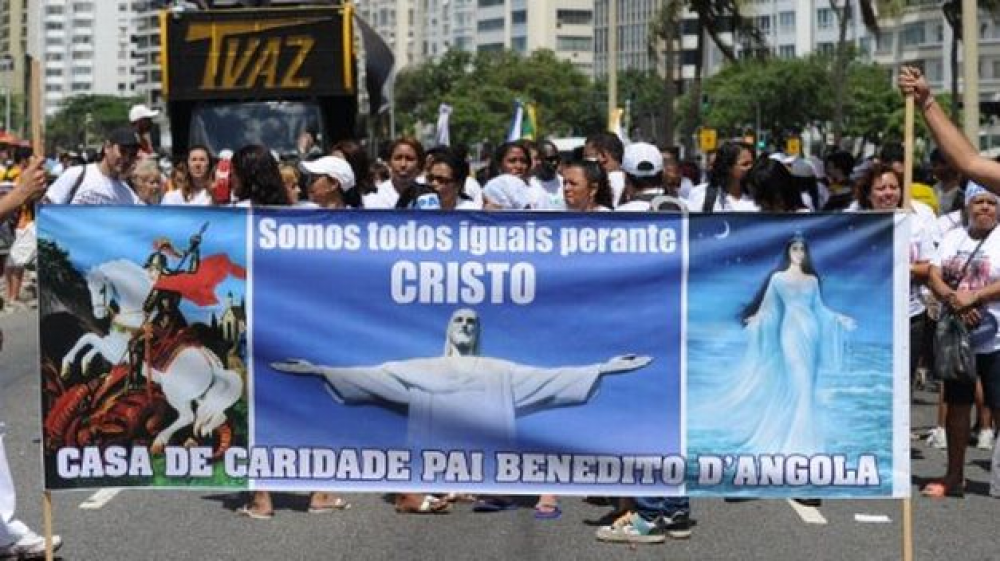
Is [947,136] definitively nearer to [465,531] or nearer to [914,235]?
[465,531]

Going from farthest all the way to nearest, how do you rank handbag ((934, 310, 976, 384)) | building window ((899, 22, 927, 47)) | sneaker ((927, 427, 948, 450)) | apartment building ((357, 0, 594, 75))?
1. apartment building ((357, 0, 594, 75))
2. building window ((899, 22, 927, 47))
3. sneaker ((927, 427, 948, 450))
4. handbag ((934, 310, 976, 384))

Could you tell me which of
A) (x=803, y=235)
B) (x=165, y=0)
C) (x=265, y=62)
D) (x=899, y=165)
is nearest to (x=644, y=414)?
(x=803, y=235)

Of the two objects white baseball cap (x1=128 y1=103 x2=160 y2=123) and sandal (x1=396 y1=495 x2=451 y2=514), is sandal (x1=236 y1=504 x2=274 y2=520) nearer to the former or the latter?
sandal (x1=396 y1=495 x2=451 y2=514)

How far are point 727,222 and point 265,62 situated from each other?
1549 centimetres

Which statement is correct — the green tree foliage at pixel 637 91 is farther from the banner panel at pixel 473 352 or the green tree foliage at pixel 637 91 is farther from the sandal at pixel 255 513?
the banner panel at pixel 473 352

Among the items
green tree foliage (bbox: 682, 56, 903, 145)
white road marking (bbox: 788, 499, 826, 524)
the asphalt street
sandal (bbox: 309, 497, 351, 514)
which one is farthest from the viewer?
green tree foliage (bbox: 682, 56, 903, 145)

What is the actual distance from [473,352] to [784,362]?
3.99 ft

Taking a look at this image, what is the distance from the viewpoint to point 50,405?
796 cm

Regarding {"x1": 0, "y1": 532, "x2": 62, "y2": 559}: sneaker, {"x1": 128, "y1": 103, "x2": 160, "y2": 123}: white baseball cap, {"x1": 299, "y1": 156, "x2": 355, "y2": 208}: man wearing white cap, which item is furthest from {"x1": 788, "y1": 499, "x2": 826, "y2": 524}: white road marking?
{"x1": 128, "y1": 103, "x2": 160, "y2": 123}: white baseball cap

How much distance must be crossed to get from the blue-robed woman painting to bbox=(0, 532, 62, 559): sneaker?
2916mm

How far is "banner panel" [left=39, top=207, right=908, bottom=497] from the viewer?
25.9 ft

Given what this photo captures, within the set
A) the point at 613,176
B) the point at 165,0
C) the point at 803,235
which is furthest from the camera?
the point at 165,0

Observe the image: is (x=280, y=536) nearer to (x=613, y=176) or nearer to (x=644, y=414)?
(x=644, y=414)

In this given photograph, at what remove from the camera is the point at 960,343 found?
35.7 feet
